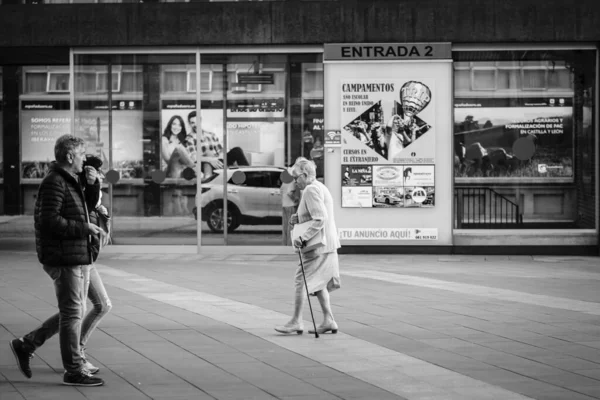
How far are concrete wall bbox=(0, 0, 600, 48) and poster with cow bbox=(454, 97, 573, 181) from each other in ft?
4.00

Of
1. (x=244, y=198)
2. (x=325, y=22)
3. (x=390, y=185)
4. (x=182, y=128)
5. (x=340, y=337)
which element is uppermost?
(x=325, y=22)

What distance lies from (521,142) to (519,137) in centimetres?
10

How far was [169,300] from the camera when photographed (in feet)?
37.7

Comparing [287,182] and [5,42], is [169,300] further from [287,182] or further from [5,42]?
[5,42]

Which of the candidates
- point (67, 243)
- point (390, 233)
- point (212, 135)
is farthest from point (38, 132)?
point (67, 243)

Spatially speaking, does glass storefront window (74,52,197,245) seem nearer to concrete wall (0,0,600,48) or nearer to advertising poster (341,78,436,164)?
concrete wall (0,0,600,48)

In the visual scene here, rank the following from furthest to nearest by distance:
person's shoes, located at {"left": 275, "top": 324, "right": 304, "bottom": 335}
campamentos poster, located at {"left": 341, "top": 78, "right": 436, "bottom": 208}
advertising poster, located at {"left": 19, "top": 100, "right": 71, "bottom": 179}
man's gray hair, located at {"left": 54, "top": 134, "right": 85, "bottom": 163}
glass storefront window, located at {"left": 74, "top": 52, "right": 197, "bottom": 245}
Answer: advertising poster, located at {"left": 19, "top": 100, "right": 71, "bottom": 179}
glass storefront window, located at {"left": 74, "top": 52, "right": 197, "bottom": 245}
campamentos poster, located at {"left": 341, "top": 78, "right": 436, "bottom": 208}
person's shoes, located at {"left": 275, "top": 324, "right": 304, "bottom": 335}
man's gray hair, located at {"left": 54, "top": 134, "right": 85, "bottom": 163}

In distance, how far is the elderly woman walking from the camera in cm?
920

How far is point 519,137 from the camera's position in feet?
57.1

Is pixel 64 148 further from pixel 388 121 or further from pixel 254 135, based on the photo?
pixel 388 121

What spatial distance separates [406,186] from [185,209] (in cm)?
404

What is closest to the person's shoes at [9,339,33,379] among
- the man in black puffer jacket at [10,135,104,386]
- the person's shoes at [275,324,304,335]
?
the man in black puffer jacket at [10,135,104,386]

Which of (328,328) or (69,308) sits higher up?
(69,308)

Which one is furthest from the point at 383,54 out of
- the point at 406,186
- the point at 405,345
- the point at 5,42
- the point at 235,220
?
the point at 405,345
